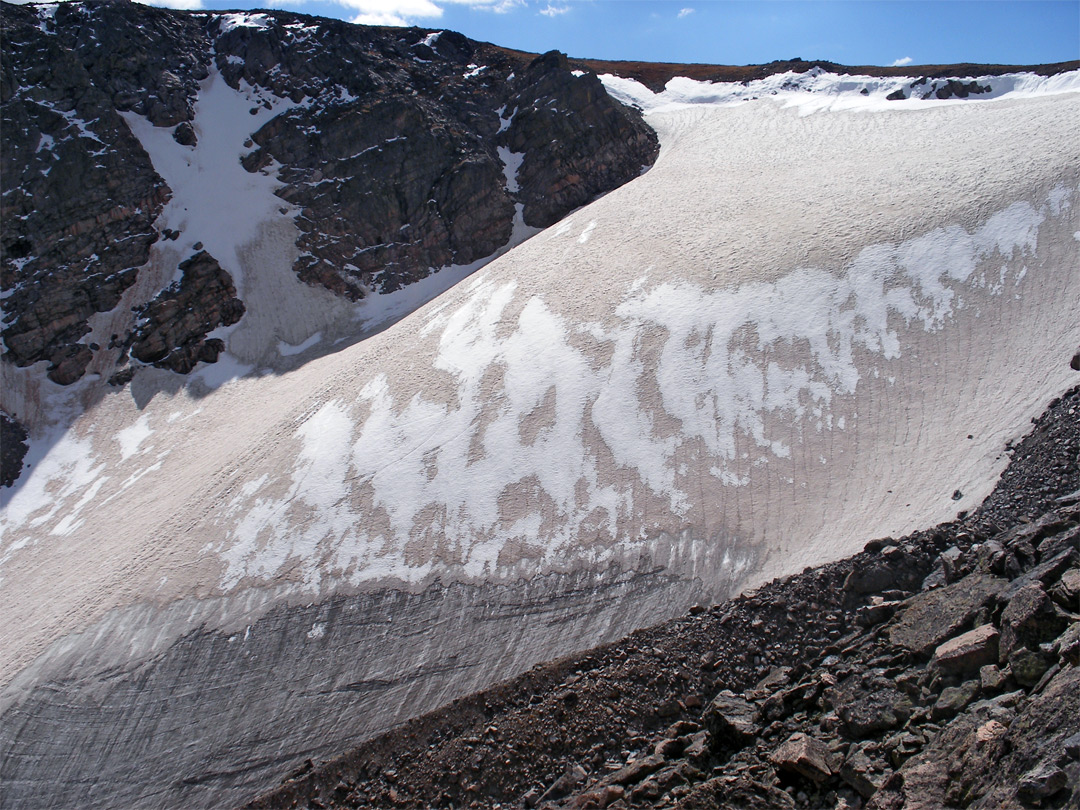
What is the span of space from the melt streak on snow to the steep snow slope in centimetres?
11

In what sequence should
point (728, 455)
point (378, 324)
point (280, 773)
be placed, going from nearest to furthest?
1. point (280, 773)
2. point (728, 455)
3. point (378, 324)

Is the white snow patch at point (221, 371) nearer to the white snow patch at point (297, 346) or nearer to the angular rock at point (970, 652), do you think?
the white snow patch at point (297, 346)

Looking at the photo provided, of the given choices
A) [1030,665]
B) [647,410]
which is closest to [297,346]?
[647,410]

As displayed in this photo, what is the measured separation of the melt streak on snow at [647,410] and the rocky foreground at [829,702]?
186 cm

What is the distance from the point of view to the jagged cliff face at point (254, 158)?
34.5 meters

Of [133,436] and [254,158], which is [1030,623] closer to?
[133,436]

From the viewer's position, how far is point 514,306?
2825cm

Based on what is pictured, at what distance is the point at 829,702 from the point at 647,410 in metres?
12.0

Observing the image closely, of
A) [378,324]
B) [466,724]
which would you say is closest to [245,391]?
[378,324]

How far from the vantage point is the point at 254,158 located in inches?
1609

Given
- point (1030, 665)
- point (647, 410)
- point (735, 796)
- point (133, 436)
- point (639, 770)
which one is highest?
point (133, 436)

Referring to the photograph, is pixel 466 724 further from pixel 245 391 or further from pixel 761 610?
pixel 245 391

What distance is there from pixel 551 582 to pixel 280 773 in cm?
774

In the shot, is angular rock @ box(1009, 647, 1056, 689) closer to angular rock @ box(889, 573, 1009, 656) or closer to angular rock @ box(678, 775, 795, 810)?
angular rock @ box(889, 573, 1009, 656)
